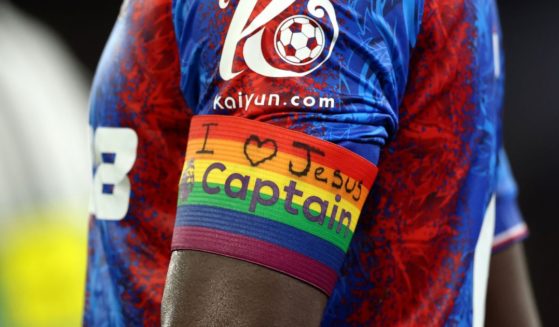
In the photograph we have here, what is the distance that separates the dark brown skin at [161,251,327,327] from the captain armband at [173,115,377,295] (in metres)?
0.01

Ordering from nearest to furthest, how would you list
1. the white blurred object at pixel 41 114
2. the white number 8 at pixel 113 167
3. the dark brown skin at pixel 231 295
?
the dark brown skin at pixel 231 295 → the white number 8 at pixel 113 167 → the white blurred object at pixel 41 114

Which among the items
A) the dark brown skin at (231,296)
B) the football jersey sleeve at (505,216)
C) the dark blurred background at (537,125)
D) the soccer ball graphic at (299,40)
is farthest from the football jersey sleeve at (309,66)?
the dark blurred background at (537,125)

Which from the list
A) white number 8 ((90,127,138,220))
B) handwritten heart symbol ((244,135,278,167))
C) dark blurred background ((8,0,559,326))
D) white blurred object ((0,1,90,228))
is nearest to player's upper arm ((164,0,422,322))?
handwritten heart symbol ((244,135,278,167))

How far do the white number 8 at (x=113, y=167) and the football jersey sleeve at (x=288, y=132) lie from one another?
0.22 m

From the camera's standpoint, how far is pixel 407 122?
87cm

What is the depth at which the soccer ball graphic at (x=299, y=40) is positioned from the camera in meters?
0.76

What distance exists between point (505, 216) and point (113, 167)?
2.44 feet

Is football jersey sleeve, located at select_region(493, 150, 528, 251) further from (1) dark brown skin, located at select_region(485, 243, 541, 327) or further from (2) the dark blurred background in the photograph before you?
(2) the dark blurred background

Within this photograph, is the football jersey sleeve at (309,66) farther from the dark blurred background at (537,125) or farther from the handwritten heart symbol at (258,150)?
the dark blurred background at (537,125)

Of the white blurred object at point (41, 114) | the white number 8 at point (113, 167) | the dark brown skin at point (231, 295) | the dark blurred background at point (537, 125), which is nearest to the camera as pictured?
the dark brown skin at point (231, 295)

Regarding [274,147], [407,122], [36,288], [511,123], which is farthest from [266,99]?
[36,288]

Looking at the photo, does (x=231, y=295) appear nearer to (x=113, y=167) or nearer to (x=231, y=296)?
(x=231, y=296)

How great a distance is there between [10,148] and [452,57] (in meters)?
2.62

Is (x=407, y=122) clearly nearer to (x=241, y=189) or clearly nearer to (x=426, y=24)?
(x=426, y=24)
